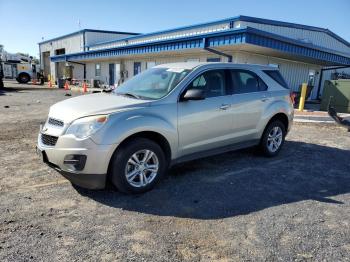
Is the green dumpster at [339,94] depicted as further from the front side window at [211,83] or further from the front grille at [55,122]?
the front grille at [55,122]

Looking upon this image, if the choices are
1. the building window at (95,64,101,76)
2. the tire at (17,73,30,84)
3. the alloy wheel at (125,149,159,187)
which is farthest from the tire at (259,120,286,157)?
the tire at (17,73,30,84)

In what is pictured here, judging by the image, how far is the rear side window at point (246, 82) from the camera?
5.60 m

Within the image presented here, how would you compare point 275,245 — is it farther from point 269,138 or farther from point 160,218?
point 269,138

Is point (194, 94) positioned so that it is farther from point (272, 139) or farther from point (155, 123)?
point (272, 139)

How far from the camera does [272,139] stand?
21.3 ft

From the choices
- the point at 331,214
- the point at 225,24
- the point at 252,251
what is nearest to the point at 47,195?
the point at 252,251

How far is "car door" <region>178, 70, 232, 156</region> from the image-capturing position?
15.4 ft

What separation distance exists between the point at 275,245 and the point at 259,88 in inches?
139

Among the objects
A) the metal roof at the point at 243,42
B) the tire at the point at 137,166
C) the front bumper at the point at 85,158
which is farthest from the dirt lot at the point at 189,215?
the metal roof at the point at 243,42

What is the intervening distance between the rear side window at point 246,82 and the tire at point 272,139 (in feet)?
2.68

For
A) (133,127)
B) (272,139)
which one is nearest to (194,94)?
(133,127)

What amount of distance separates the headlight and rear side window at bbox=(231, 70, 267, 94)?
8.62 feet

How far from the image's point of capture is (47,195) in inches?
169

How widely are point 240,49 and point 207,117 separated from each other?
40.3 ft
